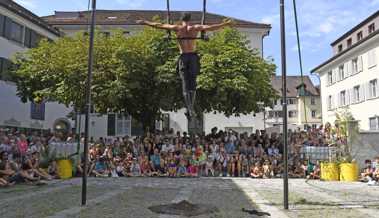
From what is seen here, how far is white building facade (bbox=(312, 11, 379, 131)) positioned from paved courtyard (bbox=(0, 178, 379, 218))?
1874 centimetres

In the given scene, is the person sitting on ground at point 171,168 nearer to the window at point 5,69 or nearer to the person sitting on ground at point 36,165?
the person sitting on ground at point 36,165

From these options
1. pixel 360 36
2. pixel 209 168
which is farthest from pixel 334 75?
pixel 209 168

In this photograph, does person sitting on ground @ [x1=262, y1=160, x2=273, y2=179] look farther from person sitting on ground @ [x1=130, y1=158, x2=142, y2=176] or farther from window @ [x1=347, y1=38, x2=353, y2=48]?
window @ [x1=347, y1=38, x2=353, y2=48]

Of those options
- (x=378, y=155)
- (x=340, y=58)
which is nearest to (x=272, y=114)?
(x=340, y=58)

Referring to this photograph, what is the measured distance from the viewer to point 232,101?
21.8 m

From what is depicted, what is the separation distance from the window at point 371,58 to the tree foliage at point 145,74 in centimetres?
1275

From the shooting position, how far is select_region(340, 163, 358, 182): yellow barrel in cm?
1576

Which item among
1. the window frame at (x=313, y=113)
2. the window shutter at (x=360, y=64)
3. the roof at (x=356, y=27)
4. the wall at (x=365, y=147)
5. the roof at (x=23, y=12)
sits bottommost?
the wall at (x=365, y=147)

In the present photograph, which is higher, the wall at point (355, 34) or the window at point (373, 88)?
the wall at point (355, 34)

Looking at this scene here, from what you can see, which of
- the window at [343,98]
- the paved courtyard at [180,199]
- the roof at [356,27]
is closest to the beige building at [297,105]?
the roof at [356,27]

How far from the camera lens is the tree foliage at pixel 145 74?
2081 centimetres

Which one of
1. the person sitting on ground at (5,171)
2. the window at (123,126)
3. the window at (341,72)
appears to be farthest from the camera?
the window at (341,72)

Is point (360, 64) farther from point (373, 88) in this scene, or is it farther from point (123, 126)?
point (123, 126)

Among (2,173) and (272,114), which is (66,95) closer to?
(2,173)
